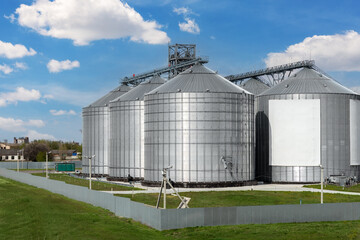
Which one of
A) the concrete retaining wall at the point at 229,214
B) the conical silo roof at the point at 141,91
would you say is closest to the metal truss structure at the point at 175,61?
the conical silo roof at the point at 141,91

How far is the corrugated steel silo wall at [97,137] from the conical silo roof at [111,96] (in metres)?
1.51

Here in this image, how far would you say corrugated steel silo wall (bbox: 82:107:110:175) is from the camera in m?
123

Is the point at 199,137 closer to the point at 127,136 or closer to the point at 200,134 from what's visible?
the point at 200,134

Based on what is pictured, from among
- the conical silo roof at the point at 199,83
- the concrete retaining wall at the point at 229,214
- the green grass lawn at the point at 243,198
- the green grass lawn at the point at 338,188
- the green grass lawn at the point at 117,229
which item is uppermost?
the conical silo roof at the point at 199,83

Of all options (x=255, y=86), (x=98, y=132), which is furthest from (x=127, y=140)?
(x=255, y=86)

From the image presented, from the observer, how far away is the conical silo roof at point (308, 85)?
101000mm

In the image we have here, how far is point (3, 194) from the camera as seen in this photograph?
76875mm

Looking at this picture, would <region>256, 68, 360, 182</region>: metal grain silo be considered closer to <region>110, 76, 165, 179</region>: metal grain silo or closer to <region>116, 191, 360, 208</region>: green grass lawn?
<region>116, 191, 360, 208</region>: green grass lawn

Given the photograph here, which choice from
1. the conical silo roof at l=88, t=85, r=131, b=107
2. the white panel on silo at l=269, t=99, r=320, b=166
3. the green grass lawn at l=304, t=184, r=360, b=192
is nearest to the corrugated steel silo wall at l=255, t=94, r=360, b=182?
the white panel on silo at l=269, t=99, r=320, b=166

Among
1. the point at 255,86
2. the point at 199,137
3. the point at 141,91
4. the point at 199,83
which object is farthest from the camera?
the point at 255,86

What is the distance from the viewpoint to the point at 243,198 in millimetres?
70250

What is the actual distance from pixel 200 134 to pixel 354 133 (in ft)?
115

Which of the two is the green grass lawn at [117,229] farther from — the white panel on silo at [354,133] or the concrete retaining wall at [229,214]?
the white panel on silo at [354,133]

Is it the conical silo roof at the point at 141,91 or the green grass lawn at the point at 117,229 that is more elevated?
the conical silo roof at the point at 141,91
